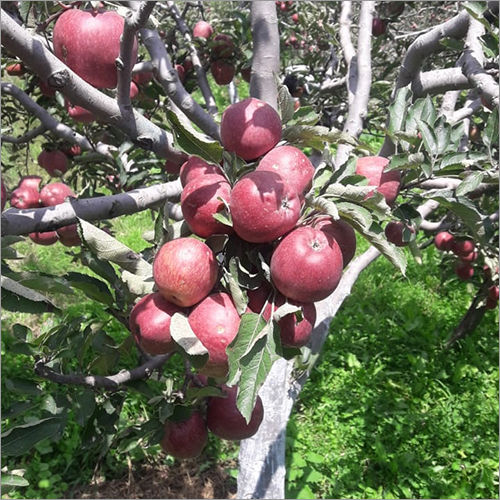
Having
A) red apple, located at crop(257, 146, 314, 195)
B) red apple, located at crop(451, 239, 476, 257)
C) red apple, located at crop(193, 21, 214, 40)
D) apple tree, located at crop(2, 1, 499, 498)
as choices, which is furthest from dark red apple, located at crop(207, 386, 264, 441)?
red apple, located at crop(193, 21, 214, 40)

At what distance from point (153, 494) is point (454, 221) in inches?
81.8

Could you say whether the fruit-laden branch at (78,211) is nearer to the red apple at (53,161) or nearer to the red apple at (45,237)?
the red apple at (45,237)

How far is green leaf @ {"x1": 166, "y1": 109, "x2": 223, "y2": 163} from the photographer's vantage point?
0.88 meters

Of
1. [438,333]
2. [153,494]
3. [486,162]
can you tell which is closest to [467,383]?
[438,333]

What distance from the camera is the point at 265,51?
1.12m

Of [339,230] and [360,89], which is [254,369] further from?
[360,89]

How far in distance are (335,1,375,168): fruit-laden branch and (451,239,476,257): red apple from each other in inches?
53.9

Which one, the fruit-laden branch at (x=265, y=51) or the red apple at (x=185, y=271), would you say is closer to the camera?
the red apple at (x=185, y=271)

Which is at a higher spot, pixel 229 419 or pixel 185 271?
pixel 185 271

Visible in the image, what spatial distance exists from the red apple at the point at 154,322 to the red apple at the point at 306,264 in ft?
0.66

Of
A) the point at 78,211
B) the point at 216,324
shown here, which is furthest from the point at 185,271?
the point at 78,211

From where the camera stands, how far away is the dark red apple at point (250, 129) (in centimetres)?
92

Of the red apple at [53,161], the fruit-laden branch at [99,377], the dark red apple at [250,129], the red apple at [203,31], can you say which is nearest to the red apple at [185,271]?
the dark red apple at [250,129]

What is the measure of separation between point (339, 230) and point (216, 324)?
28 cm
